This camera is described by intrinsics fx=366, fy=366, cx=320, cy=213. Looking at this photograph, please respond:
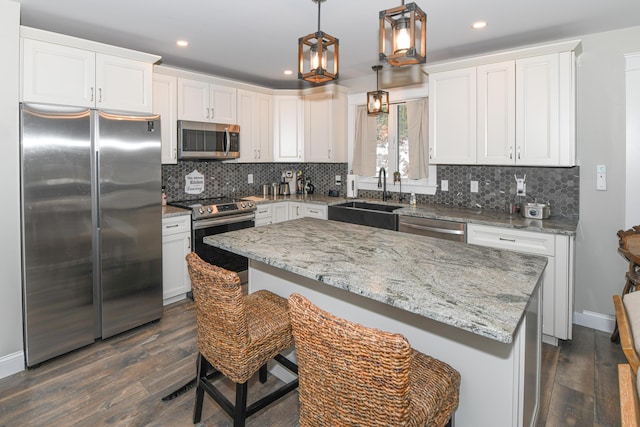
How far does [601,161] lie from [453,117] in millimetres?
1291

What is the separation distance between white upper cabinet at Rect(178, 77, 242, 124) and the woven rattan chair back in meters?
3.30

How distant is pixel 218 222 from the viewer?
3891mm

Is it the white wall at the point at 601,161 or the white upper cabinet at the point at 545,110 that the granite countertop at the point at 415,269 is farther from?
the white wall at the point at 601,161

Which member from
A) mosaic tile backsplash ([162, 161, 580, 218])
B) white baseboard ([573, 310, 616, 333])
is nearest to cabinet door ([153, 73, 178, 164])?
mosaic tile backsplash ([162, 161, 580, 218])

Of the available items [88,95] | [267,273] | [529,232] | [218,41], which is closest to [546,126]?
[529,232]

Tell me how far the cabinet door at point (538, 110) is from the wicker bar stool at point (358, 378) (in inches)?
101

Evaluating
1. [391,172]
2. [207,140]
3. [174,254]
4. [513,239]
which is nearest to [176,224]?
[174,254]

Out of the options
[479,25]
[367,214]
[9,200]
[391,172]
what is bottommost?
[367,214]

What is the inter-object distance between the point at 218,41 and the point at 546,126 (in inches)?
116

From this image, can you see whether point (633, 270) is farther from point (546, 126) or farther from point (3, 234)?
point (3, 234)

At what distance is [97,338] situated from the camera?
293 cm

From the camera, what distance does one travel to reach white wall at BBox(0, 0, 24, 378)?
7.89 ft

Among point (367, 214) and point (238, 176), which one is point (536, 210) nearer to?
point (367, 214)

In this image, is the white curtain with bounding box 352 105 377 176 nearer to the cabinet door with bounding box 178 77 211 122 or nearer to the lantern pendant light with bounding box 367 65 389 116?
the lantern pendant light with bounding box 367 65 389 116
